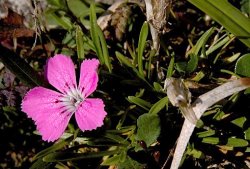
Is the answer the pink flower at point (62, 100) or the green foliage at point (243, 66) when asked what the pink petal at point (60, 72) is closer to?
the pink flower at point (62, 100)

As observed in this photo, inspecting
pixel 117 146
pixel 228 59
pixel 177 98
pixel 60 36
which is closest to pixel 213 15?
pixel 177 98

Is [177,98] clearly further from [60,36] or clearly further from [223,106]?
[60,36]

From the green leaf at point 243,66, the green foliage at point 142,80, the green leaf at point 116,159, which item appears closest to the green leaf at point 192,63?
the green foliage at point 142,80

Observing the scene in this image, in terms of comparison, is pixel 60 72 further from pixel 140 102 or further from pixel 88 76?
pixel 140 102

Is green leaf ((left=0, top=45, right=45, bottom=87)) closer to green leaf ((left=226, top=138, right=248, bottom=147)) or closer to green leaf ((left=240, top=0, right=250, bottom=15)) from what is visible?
green leaf ((left=226, top=138, right=248, bottom=147))

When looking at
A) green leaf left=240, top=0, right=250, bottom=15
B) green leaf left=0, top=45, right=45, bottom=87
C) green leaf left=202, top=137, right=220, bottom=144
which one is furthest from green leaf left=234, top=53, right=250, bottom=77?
green leaf left=0, top=45, right=45, bottom=87

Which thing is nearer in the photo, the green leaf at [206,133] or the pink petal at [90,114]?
the pink petal at [90,114]
